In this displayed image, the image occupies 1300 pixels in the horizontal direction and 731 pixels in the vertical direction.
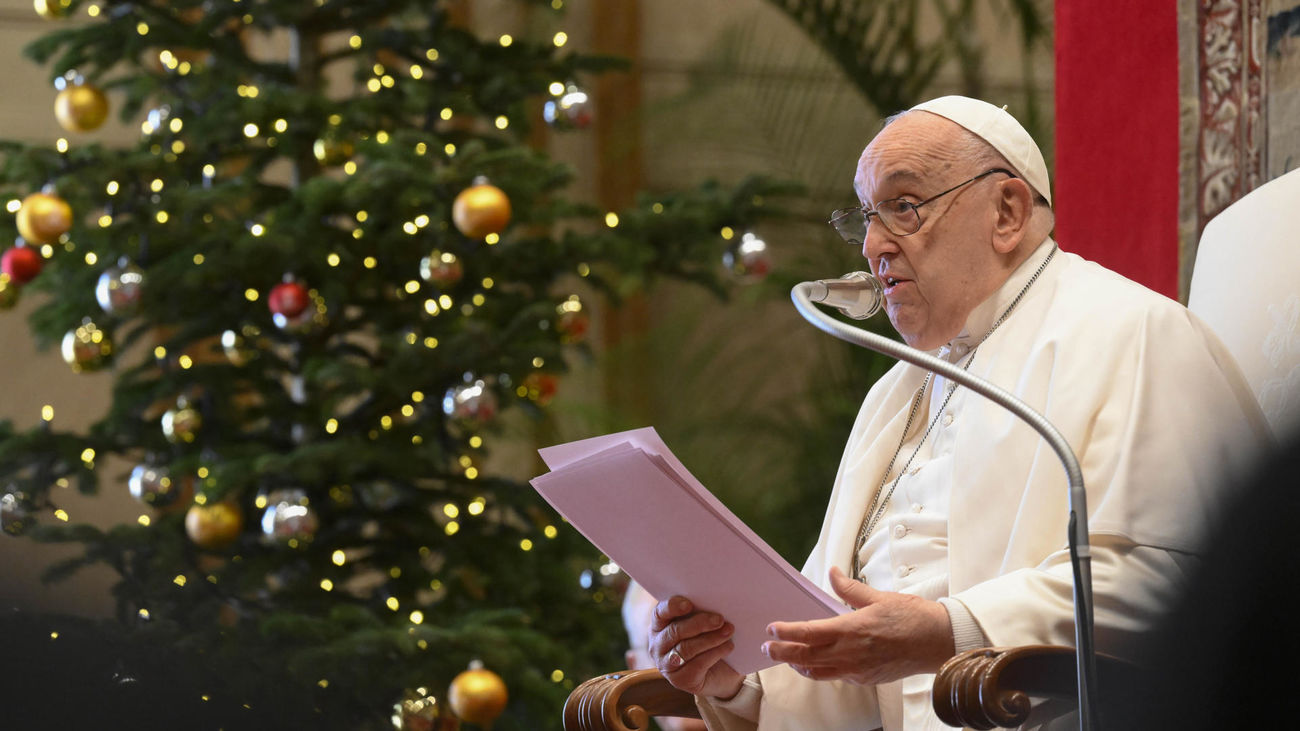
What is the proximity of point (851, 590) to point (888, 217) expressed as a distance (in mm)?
657

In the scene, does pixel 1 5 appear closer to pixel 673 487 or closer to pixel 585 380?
pixel 585 380

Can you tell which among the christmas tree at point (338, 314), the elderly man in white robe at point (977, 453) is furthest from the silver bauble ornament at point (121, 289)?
the elderly man in white robe at point (977, 453)

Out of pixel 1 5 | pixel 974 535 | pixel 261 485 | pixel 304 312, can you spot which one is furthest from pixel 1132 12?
pixel 1 5

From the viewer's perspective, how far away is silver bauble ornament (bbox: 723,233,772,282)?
411 cm

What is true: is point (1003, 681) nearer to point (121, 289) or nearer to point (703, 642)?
point (703, 642)

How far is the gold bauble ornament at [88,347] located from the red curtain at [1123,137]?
2445 millimetres

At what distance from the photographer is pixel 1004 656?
1508mm

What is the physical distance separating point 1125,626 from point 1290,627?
105 cm

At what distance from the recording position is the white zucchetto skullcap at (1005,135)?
2.12 metres

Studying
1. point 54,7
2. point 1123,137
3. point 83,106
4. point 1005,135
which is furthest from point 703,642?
point 54,7

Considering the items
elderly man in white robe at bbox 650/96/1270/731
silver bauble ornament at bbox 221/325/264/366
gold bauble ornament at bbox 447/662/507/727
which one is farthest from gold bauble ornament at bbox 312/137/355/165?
elderly man in white robe at bbox 650/96/1270/731

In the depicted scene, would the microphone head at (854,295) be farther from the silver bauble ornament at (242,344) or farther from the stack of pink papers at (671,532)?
the silver bauble ornament at (242,344)

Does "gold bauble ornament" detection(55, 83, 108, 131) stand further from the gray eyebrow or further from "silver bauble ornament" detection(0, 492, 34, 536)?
the gray eyebrow

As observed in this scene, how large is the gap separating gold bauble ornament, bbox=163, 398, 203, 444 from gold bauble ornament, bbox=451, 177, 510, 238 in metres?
0.85
